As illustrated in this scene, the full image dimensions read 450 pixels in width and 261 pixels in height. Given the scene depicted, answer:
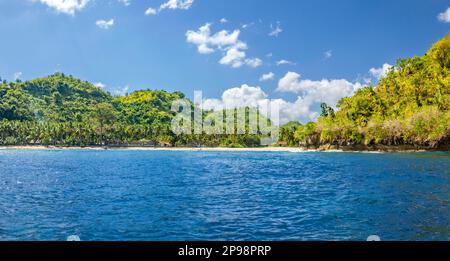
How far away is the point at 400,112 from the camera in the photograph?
388 ft

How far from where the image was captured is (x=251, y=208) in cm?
2253

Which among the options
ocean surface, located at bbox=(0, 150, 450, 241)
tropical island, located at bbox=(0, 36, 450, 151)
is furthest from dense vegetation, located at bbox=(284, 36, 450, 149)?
ocean surface, located at bbox=(0, 150, 450, 241)

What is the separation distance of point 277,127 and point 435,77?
75.9 meters

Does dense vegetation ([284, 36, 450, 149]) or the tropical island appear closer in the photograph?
dense vegetation ([284, 36, 450, 149])

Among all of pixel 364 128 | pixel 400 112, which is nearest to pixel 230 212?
pixel 364 128

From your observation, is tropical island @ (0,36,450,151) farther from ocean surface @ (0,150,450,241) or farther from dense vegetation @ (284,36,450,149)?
ocean surface @ (0,150,450,241)

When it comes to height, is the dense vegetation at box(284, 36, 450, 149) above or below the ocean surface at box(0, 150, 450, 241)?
above

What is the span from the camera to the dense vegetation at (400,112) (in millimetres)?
102363

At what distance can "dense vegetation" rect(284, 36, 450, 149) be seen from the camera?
102363 mm

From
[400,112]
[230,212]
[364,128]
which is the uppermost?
[400,112]

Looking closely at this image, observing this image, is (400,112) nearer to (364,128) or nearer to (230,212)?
(364,128)

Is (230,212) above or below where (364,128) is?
below
